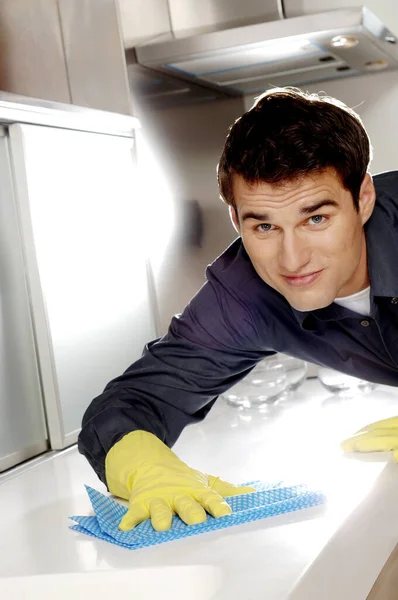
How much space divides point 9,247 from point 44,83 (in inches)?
16.5

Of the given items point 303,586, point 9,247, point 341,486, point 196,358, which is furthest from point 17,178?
point 303,586

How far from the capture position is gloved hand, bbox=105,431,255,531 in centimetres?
99

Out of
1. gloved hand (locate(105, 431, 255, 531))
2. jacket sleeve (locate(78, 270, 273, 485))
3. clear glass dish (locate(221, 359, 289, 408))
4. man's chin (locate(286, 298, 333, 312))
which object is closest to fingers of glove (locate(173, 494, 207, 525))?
gloved hand (locate(105, 431, 255, 531))

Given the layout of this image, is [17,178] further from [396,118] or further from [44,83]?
[396,118]

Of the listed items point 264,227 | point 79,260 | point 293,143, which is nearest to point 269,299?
point 264,227

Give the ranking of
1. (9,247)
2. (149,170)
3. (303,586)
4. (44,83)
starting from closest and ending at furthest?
(303,586) < (9,247) < (44,83) < (149,170)

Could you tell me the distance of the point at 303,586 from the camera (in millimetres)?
749

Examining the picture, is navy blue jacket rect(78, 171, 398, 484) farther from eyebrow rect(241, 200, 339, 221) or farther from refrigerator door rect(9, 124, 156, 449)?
refrigerator door rect(9, 124, 156, 449)

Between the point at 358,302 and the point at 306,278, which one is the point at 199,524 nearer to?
the point at 306,278

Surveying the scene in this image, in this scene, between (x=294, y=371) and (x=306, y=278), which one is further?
(x=294, y=371)

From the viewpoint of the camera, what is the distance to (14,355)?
4.90 ft

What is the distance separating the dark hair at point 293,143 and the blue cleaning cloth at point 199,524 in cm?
39

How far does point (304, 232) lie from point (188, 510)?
0.40 meters

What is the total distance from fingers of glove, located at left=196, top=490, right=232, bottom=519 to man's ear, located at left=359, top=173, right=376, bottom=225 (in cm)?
47
